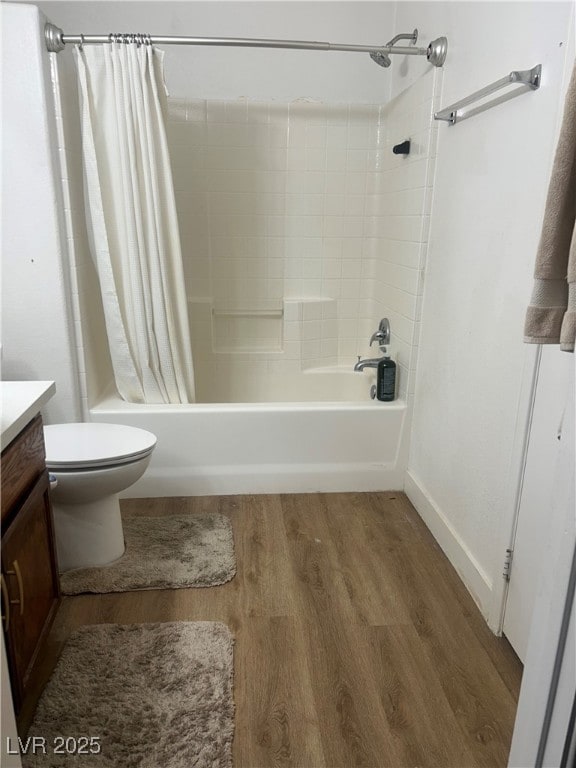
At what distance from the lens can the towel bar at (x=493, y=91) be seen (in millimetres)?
1510

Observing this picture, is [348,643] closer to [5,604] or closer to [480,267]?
[5,604]

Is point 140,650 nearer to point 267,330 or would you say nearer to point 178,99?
point 267,330

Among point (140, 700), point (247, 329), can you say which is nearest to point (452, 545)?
point (140, 700)

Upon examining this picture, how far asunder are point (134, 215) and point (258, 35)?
4.20ft

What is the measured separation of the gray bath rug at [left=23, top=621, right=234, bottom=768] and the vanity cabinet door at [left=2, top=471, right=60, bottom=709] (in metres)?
0.18

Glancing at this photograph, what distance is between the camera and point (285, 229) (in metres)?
3.17

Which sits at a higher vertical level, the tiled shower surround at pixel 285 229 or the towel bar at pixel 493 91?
the towel bar at pixel 493 91

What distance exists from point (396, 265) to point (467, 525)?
1337mm

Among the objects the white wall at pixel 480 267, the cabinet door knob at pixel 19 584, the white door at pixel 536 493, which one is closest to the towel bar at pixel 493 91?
the white wall at pixel 480 267

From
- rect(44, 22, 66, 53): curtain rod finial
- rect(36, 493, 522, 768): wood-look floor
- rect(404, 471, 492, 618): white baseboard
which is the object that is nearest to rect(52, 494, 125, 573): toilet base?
rect(36, 493, 522, 768): wood-look floor

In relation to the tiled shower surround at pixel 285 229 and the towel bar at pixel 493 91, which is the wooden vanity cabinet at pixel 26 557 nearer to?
the towel bar at pixel 493 91

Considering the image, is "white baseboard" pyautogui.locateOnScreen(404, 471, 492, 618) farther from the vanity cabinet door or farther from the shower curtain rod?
the shower curtain rod

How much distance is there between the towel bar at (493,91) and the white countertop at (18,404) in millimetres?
1496

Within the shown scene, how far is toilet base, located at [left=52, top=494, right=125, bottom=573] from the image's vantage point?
1996mm
